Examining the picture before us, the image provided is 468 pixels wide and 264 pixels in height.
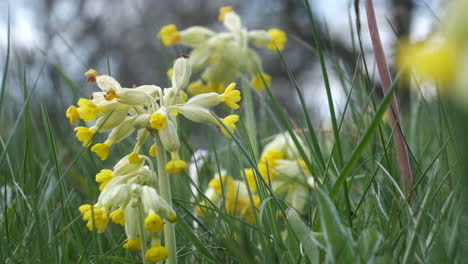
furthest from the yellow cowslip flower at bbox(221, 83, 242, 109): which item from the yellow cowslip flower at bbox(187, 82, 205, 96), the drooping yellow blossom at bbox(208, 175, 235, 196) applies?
the yellow cowslip flower at bbox(187, 82, 205, 96)

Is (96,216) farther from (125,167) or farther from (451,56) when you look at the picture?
(451,56)

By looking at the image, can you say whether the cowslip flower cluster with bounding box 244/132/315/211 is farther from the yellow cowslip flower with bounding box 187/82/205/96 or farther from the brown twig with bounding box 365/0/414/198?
the brown twig with bounding box 365/0/414/198

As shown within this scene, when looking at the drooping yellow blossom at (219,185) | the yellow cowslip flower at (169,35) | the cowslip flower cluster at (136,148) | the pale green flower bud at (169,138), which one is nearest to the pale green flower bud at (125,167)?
the cowslip flower cluster at (136,148)

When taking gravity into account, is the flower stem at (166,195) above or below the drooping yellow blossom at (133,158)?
below

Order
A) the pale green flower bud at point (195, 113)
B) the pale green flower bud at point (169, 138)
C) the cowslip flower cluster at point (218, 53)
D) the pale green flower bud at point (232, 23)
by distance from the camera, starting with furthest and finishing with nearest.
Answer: the pale green flower bud at point (232, 23)
the cowslip flower cluster at point (218, 53)
the pale green flower bud at point (195, 113)
the pale green flower bud at point (169, 138)

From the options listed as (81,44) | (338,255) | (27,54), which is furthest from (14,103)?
(81,44)

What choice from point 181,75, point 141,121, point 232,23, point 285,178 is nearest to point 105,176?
point 141,121

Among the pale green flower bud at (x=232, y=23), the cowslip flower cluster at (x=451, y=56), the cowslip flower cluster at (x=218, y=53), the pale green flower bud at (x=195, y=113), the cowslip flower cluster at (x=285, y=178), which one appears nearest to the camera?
the cowslip flower cluster at (x=451, y=56)

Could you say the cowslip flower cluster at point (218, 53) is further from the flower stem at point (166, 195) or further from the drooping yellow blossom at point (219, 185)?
the flower stem at point (166, 195)
